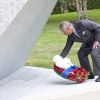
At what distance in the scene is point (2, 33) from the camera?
7.16 meters

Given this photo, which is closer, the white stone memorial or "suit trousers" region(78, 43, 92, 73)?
the white stone memorial

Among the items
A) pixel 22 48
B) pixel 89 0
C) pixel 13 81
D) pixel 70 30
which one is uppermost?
pixel 70 30

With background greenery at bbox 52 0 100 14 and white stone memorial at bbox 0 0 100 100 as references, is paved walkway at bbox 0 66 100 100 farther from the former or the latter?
background greenery at bbox 52 0 100 14

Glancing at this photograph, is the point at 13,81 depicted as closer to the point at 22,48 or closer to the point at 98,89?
the point at 22,48

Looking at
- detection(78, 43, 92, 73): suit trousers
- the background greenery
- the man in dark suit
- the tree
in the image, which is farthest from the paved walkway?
the background greenery

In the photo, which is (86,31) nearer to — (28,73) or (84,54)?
(84,54)

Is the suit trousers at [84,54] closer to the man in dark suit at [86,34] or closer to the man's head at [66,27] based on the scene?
the man in dark suit at [86,34]

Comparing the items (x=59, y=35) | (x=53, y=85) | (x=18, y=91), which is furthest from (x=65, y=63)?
(x=59, y=35)

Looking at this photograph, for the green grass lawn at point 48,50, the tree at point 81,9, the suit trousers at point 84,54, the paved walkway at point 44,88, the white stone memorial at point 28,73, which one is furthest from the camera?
the tree at point 81,9

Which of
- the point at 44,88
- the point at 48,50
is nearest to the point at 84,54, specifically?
the point at 44,88

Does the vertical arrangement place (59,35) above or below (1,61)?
below

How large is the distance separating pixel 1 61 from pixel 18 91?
78 centimetres

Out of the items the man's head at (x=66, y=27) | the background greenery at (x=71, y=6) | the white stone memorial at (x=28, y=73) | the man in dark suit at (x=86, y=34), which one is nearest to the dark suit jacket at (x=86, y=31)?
the man in dark suit at (x=86, y=34)

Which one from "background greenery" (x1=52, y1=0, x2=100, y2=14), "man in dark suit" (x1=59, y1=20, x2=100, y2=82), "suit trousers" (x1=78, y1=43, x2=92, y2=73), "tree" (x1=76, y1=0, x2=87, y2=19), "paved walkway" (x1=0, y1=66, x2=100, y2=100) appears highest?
"man in dark suit" (x1=59, y1=20, x2=100, y2=82)
